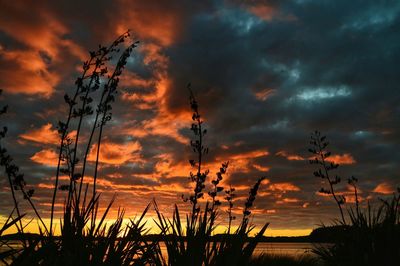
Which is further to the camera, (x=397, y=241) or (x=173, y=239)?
(x=397, y=241)

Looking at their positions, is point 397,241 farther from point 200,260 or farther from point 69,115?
point 69,115

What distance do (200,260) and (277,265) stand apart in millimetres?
8637

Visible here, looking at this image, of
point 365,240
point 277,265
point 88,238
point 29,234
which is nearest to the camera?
point 88,238

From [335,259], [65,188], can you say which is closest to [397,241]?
[335,259]

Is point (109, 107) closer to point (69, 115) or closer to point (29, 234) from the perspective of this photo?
point (69, 115)

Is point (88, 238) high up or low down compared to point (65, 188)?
down

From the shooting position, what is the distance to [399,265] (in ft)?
23.9

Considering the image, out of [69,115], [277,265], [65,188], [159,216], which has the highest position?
[69,115]

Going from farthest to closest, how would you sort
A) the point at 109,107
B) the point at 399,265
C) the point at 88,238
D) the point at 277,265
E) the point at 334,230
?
the point at 277,265 < the point at 334,230 < the point at 109,107 < the point at 399,265 < the point at 88,238

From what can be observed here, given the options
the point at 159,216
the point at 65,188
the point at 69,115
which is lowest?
the point at 159,216

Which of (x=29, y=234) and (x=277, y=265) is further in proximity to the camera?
(x=277, y=265)

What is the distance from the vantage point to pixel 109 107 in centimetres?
891

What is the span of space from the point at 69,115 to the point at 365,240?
584 cm

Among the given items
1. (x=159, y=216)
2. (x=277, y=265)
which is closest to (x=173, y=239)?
(x=159, y=216)
